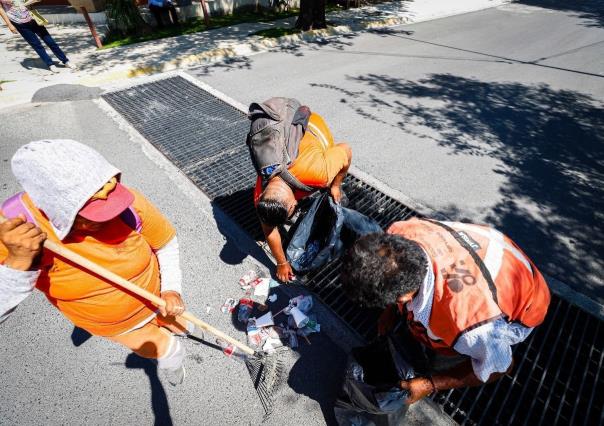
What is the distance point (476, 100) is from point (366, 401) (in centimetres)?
621

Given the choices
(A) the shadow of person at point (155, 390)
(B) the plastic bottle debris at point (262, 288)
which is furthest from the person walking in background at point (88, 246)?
(B) the plastic bottle debris at point (262, 288)

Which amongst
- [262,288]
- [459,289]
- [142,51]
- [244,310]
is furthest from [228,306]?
[142,51]

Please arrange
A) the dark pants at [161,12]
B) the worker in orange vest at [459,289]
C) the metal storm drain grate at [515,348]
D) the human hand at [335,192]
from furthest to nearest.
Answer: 1. the dark pants at [161,12]
2. the human hand at [335,192]
3. the metal storm drain grate at [515,348]
4. the worker in orange vest at [459,289]

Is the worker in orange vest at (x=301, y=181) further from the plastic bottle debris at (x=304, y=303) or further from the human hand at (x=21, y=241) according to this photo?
the human hand at (x=21, y=241)

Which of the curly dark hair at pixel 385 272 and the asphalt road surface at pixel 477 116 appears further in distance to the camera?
the asphalt road surface at pixel 477 116

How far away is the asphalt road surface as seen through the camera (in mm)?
3631

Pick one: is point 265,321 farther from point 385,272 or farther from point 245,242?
point 385,272

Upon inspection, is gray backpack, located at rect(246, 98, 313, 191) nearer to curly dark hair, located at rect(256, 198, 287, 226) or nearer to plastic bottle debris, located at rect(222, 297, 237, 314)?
curly dark hair, located at rect(256, 198, 287, 226)

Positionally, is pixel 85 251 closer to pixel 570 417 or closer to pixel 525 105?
pixel 570 417

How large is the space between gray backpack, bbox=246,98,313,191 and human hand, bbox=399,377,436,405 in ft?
5.04

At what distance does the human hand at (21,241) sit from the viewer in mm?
1286

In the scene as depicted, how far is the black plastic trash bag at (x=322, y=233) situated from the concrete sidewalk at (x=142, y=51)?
6.60 meters

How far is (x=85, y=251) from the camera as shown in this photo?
159 centimetres

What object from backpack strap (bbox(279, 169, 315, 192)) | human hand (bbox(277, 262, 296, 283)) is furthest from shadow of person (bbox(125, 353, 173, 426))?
backpack strap (bbox(279, 169, 315, 192))
